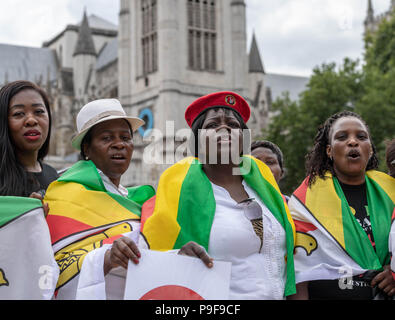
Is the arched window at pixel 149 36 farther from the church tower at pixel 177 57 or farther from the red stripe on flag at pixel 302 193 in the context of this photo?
the red stripe on flag at pixel 302 193

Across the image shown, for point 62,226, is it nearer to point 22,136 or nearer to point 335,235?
point 22,136

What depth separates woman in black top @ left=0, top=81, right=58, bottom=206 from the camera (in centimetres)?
344

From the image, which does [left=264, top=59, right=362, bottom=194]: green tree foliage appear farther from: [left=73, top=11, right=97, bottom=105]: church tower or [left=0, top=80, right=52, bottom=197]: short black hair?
[left=73, top=11, right=97, bottom=105]: church tower

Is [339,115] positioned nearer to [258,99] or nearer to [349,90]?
[349,90]

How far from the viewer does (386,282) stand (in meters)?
3.04

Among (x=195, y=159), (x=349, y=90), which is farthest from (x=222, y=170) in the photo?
(x=349, y=90)

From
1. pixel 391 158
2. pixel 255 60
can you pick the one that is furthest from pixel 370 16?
pixel 391 158

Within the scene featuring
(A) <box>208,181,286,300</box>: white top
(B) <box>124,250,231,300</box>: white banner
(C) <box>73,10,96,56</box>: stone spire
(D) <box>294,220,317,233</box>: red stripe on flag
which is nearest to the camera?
(B) <box>124,250,231,300</box>: white banner

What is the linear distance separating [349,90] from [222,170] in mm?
21388

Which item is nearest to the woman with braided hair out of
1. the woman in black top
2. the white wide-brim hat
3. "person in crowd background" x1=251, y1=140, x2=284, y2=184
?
the white wide-brim hat

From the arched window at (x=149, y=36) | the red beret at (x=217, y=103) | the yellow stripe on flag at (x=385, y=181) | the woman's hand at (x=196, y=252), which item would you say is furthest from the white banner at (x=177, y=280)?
the arched window at (x=149, y=36)

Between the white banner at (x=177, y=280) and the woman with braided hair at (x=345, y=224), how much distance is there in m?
0.61

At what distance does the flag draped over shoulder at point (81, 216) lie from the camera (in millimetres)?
3092

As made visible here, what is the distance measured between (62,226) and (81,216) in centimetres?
11
